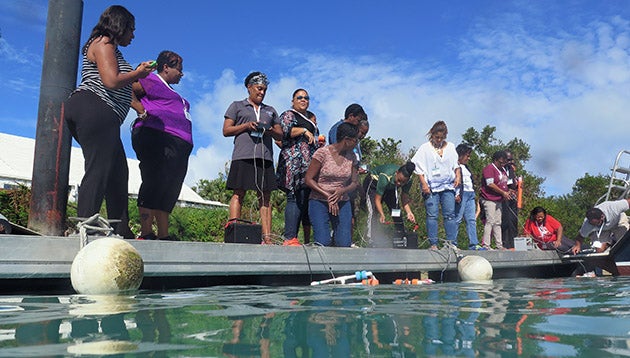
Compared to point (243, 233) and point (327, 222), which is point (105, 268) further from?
point (327, 222)

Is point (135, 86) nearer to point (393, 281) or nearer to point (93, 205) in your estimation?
point (93, 205)

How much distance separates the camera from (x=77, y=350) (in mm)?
1721

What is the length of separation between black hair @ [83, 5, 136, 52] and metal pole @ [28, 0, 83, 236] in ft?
0.79

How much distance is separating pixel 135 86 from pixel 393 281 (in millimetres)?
3221

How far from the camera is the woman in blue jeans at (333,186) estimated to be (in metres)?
5.57

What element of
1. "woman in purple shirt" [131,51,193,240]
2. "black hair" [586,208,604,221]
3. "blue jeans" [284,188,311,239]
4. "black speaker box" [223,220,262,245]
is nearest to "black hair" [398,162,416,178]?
"blue jeans" [284,188,311,239]

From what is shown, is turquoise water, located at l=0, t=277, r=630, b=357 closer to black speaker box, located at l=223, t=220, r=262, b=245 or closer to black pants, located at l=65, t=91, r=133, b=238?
black pants, located at l=65, t=91, r=133, b=238

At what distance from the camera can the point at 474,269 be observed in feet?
20.6

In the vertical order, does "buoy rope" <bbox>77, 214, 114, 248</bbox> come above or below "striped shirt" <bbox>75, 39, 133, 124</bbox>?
below

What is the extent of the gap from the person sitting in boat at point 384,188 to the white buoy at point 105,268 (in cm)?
401

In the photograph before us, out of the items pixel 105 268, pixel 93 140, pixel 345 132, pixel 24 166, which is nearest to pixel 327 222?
pixel 345 132

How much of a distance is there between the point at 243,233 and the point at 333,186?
1.12 meters

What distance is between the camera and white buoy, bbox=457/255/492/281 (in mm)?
6254

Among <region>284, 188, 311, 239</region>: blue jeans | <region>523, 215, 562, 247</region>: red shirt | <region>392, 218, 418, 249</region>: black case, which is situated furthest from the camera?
<region>523, 215, 562, 247</region>: red shirt
